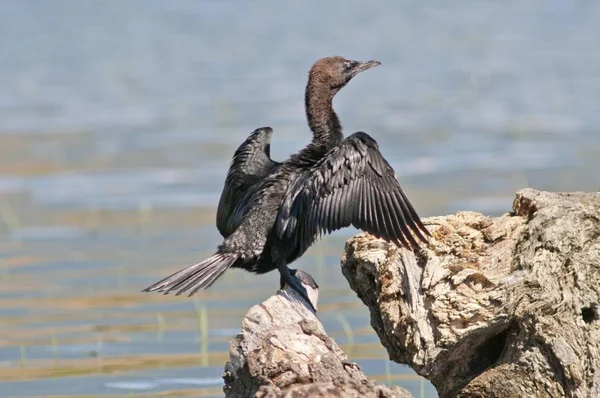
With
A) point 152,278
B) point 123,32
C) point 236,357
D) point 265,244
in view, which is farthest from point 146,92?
point 236,357

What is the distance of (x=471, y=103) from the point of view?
1706 cm

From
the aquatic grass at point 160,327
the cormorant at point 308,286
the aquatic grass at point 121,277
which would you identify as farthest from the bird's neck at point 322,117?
the aquatic grass at point 121,277

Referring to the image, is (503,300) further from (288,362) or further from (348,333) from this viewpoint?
(348,333)

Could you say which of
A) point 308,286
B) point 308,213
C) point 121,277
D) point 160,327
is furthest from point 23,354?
point 308,213

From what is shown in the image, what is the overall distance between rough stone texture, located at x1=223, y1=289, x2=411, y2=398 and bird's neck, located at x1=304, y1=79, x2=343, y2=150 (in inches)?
68.3

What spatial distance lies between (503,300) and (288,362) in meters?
1.08

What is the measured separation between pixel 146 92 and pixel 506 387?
13.4m

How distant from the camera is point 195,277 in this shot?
6.19 metres

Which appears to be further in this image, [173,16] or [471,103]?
[173,16]

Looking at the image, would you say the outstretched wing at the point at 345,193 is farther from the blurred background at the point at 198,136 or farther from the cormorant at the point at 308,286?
the blurred background at the point at 198,136

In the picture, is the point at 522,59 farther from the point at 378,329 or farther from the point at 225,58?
the point at 378,329

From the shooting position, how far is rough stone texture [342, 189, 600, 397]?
545cm

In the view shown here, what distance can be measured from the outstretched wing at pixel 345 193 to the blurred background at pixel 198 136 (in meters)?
1.59

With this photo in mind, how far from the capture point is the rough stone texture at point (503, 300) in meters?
5.45
